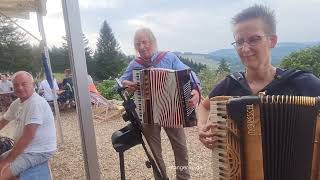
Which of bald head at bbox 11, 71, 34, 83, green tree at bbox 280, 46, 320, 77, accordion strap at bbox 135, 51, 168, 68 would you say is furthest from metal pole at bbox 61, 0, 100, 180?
green tree at bbox 280, 46, 320, 77

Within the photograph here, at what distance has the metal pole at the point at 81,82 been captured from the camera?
2.28m

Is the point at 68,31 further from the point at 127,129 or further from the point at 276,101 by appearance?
the point at 276,101

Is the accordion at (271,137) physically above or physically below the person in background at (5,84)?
below

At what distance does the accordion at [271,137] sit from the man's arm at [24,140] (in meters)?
1.30

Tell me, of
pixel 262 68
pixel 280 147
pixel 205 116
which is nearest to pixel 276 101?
pixel 280 147

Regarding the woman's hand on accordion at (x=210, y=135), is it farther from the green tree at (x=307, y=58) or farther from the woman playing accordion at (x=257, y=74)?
the green tree at (x=307, y=58)

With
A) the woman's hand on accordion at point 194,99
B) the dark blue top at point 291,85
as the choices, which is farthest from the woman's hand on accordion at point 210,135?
the woman's hand on accordion at point 194,99

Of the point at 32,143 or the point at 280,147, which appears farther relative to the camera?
the point at 32,143

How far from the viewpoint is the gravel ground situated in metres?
2.63

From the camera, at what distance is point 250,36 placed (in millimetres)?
1519

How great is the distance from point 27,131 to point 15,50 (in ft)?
1.88

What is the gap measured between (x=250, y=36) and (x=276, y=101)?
33cm

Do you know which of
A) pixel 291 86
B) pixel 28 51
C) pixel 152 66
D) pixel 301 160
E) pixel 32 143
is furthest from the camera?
pixel 152 66

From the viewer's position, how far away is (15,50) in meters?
2.38
